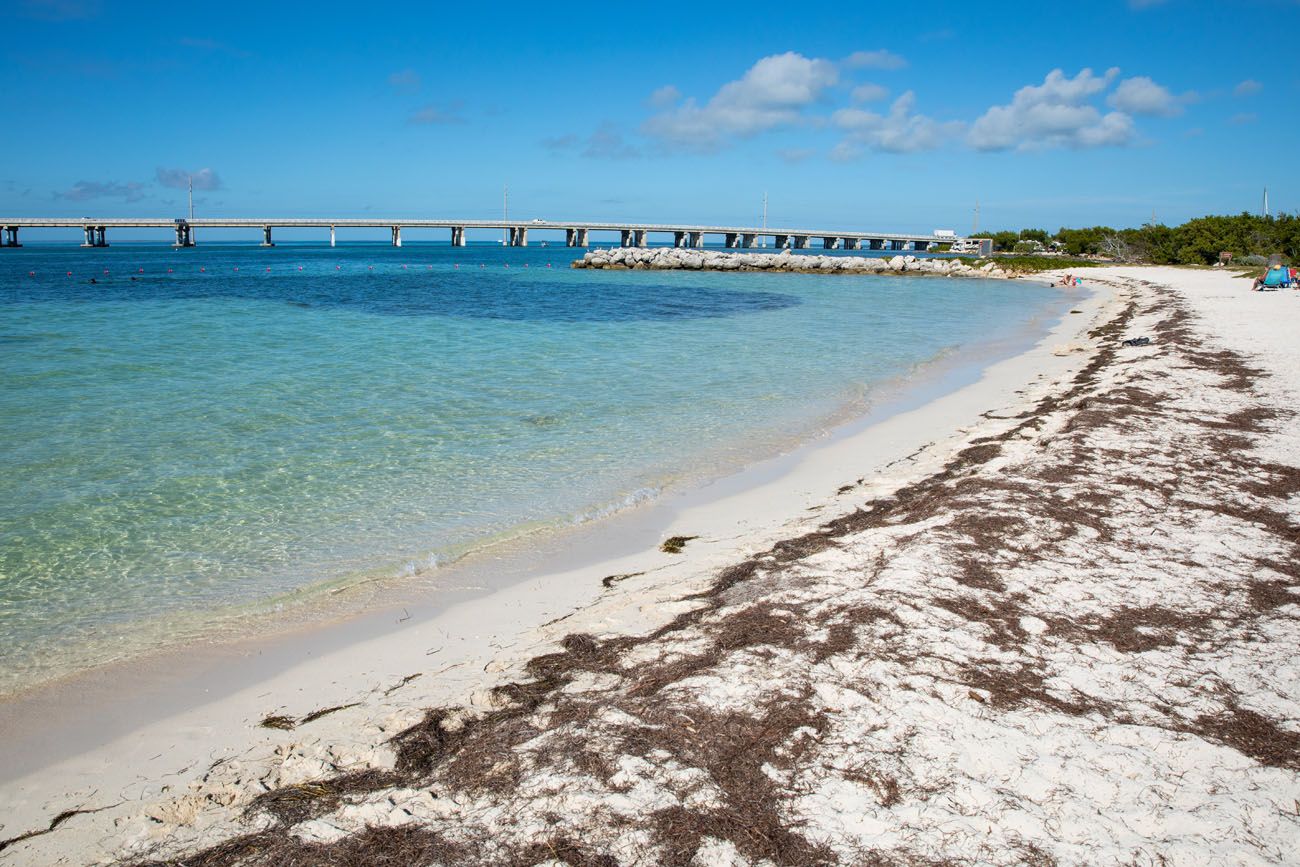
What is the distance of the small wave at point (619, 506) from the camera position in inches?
315

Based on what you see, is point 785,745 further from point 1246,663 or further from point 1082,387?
point 1082,387

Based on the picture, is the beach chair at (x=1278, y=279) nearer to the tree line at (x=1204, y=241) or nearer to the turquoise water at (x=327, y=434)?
the turquoise water at (x=327, y=434)

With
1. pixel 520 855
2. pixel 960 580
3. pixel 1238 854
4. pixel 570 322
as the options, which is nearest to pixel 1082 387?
pixel 960 580

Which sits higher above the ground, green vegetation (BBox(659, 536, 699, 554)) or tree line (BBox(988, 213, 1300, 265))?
tree line (BBox(988, 213, 1300, 265))

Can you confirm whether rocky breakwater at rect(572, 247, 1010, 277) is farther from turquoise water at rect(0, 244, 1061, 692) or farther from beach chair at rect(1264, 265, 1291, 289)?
turquoise water at rect(0, 244, 1061, 692)

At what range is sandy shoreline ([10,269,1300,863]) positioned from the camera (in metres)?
3.21

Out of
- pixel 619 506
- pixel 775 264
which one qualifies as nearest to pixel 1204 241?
pixel 775 264

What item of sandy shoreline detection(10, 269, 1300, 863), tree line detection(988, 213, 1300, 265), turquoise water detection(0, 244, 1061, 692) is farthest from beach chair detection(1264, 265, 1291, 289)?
sandy shoreline detection(10, 269, 1300, 863)

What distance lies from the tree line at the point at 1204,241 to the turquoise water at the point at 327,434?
44239mm

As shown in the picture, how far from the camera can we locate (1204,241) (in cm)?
6003

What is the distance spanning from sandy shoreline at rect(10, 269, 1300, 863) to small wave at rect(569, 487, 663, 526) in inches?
37.7

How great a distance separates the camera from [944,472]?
28.9 ft

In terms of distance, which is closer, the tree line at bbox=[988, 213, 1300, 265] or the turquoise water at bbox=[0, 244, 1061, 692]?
the turquoise water at bbox=[0, 244, 1061, 692]

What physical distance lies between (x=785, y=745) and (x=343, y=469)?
741cm
